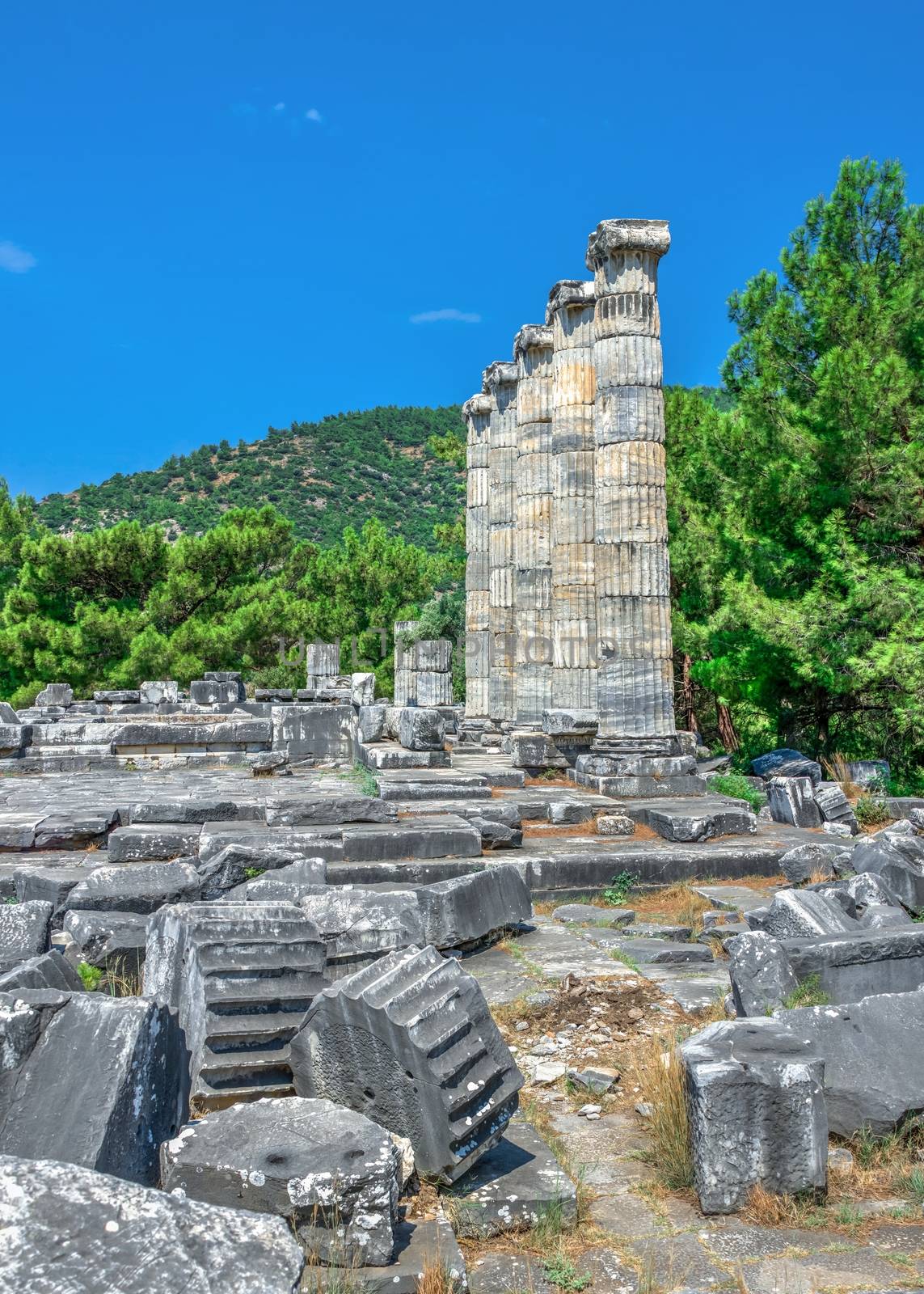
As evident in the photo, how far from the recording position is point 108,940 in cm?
588

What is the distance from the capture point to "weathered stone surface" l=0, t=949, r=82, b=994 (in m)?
4.09

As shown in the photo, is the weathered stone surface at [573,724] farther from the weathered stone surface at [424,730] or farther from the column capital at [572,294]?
the column capital at [572,294]

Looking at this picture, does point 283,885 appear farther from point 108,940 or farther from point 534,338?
point 534,338

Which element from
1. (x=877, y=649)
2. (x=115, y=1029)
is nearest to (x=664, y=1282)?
(x=115, y=1029)

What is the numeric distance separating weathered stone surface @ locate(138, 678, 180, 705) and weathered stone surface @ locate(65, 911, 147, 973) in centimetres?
1921

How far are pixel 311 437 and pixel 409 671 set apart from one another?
78.0 metres

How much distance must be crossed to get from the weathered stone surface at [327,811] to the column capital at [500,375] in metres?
12.3

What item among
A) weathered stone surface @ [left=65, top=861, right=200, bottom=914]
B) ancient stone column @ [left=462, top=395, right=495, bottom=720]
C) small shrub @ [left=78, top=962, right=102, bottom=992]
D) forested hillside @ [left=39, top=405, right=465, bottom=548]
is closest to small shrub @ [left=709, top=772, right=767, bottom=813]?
weathered stone surface @ [left=65, top=861, right=200, bottom=914]

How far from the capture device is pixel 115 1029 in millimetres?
3590

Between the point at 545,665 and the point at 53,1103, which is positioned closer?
the point at 53,1103

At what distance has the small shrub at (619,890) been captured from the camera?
8633 mm

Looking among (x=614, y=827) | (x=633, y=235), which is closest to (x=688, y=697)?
(x=633, y=235)

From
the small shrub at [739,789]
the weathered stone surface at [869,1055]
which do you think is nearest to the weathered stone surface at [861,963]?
the weathered stone surface at [869,1055]

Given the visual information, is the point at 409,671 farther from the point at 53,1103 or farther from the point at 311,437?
the point at 311,437
